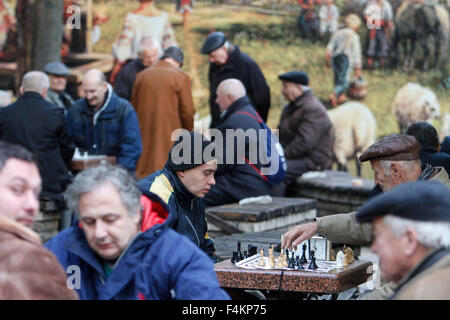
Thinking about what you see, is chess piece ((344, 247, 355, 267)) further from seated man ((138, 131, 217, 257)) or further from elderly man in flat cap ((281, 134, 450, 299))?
seated man ((138, 131, 217, 257))

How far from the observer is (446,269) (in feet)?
9.04

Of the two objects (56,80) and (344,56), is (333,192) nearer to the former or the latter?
(56,80)

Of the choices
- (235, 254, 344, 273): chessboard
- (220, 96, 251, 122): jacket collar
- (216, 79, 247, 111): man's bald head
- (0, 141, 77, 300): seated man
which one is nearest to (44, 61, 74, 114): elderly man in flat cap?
(216, 79, 247, 111): man's bald head

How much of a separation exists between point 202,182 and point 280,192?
4.08 m

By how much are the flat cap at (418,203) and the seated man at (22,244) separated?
3.86 feet

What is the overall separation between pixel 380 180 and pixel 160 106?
15.7ft

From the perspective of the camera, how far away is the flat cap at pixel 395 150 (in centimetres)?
494

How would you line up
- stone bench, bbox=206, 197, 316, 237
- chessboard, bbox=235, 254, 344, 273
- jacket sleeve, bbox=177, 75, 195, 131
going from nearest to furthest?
1. chessboard, bbox=235, 254, 344, 273
2. stone bench, bbox=206, 197, 316, 237
3. jacket sleeve, bbox=177, 75, 195, 131

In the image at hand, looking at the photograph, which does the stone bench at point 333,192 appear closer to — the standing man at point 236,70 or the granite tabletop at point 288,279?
the standing man at point 236,70

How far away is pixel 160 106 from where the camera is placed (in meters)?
9.41

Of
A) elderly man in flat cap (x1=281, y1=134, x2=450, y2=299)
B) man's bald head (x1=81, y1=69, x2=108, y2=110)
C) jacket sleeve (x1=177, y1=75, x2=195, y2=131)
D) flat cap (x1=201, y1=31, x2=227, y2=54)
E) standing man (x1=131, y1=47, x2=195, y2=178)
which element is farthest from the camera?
flat cap (x1=201, y1=31, x2=227, y2=54)

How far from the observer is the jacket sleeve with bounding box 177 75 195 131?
9.52 meters

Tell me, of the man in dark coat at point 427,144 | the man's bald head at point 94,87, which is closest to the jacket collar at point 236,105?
the man's bald head at point 94,87
